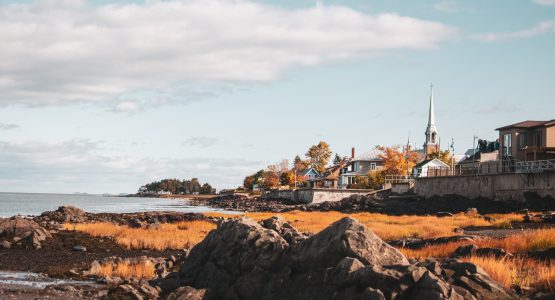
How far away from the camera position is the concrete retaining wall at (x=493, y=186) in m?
68.2

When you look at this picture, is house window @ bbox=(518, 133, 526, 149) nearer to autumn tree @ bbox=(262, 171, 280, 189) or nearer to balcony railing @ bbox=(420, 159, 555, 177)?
balcony railing @ bbox=(420, 159, 555, 177)

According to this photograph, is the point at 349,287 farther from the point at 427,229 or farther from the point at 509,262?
the point at 427,229

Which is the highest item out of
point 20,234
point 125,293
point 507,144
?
point 507,144

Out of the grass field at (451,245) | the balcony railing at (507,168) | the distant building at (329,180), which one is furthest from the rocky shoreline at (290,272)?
the distant building at (329,180)

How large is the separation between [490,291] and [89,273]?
16.0 m

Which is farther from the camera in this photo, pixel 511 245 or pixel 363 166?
pixel 363 166

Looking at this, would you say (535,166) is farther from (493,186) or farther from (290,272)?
(290,272)

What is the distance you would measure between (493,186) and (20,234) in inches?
2145

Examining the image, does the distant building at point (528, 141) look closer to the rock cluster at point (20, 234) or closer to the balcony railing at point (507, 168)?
the balcony railing at point (507, 168)

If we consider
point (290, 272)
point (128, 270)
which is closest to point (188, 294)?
point (290, 272)

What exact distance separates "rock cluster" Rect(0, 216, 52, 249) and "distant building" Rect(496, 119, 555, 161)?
53109mm

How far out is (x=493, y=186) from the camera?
7606cm

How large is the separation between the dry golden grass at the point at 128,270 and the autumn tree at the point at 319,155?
14992 centimetres

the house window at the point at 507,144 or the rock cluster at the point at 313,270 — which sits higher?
the house window at the point at 507,144
